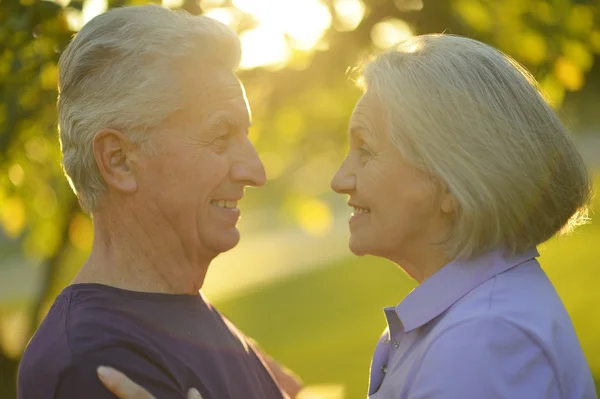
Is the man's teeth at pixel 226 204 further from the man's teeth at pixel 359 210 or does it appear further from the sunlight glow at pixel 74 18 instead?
the sunlight glow at pixel 74 18

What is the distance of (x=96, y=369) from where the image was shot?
2.37 metres

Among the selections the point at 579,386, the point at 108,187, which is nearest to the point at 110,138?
the point at 108,187

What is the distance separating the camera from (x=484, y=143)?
2.50m

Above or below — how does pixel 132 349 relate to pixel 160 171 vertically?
below

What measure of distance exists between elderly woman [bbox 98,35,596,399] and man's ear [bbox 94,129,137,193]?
29.0 inches

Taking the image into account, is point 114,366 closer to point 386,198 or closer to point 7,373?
point 386,198

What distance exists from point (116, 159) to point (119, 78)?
0.90ft

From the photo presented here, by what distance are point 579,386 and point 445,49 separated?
1.11m

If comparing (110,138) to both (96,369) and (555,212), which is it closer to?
(96,369)

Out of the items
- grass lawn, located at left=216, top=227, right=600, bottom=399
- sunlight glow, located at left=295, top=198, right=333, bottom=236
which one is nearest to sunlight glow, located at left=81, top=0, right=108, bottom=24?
sunlight glow, located at left=295, top=198, right=333, bottom=236

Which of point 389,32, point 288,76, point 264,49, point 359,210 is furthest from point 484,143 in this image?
point 288,76

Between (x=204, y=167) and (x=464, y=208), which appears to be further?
(x=204, y=167)

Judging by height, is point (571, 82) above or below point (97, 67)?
below

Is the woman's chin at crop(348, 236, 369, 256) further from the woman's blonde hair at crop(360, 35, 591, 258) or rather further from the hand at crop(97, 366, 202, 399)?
the hand at crop(97, 366, 202, 399)
